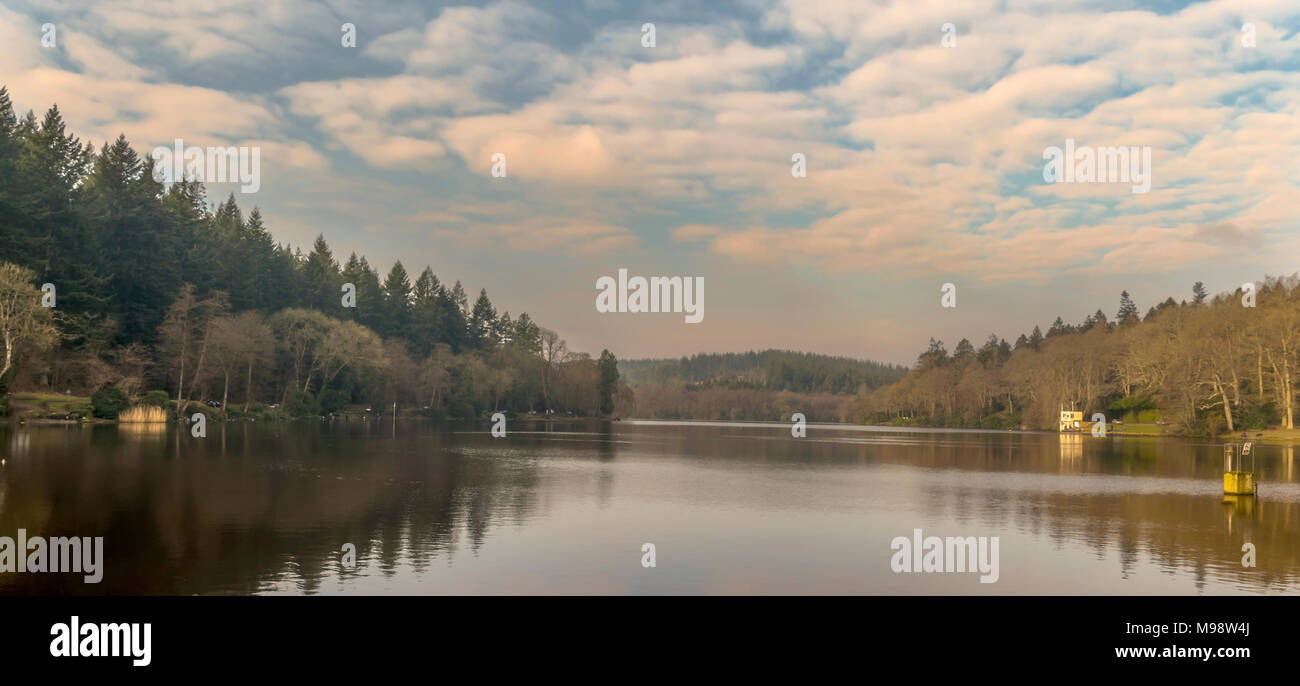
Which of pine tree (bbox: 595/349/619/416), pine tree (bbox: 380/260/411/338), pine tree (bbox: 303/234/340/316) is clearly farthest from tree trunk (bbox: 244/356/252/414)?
pine tree (bbox: 595/349/619/416)

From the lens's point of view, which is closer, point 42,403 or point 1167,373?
point 42,403

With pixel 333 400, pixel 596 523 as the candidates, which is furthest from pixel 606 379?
pixel 596 523

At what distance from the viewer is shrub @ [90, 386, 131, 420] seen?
6525 cm

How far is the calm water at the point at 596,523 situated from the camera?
15.8m

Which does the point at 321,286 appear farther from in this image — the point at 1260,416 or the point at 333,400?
the point at 1260,416

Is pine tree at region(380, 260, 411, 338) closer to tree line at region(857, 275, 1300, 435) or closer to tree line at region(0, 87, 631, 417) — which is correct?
tree line at region(0, 87, 631, 417)

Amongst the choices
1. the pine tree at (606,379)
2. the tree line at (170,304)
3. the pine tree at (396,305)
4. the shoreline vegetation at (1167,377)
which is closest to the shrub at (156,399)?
the tree line at (170,304)

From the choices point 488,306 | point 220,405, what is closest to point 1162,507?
point 220,405

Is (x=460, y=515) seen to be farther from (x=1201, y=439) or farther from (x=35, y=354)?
(x=1201, y=439)

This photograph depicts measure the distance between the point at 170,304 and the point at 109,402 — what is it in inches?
898

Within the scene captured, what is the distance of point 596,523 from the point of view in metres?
23.3

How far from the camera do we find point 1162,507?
29281 mm

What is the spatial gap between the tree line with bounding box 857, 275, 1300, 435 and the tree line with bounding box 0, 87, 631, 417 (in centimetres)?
9375
